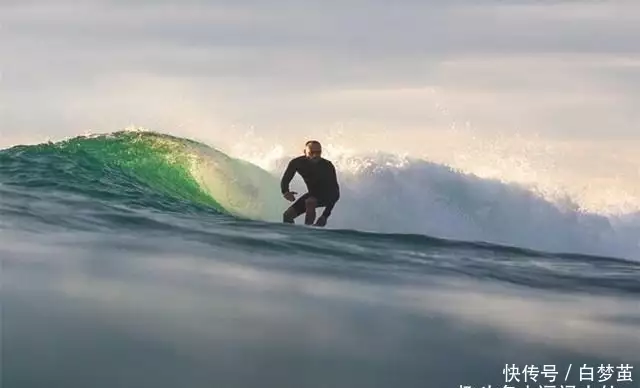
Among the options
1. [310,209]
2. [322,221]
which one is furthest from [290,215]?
[322,221]

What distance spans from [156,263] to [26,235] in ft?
5.91

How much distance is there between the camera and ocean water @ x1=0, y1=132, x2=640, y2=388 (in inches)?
275

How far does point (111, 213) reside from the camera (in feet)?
37.6

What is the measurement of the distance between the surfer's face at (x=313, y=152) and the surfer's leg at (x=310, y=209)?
1.56 ft

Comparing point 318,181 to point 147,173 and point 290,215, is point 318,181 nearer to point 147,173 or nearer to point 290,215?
point 290,215

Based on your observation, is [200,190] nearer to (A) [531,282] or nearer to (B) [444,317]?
(A) [531,282]

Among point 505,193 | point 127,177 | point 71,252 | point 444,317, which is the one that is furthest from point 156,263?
point 505,193

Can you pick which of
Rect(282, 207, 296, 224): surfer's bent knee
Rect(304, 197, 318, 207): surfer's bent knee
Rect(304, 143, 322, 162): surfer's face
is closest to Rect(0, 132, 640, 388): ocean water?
Rect(282, 207, 296, 224): surfer's bent knee

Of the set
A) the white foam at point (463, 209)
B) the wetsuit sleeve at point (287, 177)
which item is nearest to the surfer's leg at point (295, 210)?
the wetsuit sleeve at point (287, 177)

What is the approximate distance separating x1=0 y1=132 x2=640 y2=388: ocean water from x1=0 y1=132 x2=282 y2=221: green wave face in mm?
43

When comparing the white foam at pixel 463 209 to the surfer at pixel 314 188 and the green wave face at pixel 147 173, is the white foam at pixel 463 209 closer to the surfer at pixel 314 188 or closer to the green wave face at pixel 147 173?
the green wave face at pixel 147 173

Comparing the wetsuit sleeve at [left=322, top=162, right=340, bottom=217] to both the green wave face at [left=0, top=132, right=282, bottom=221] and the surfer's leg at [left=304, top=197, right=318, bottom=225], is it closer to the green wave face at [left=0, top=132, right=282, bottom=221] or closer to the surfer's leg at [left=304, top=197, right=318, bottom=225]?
the surfer's leg at [left=304, top=197, right=318, bottom=225]

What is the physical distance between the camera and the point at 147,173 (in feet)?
47.1

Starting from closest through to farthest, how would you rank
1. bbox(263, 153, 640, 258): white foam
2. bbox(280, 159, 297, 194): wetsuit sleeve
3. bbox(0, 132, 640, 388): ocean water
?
bbox(0, 132, 640, 388): ocean water → bbox(280, 159, 297, 194): wetsuit sleeve → bbox(263, 153, 640, 258): white foam
